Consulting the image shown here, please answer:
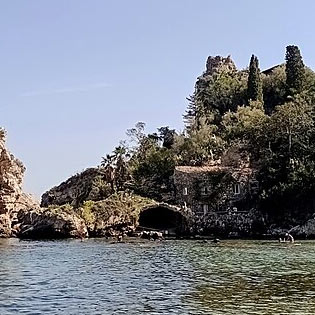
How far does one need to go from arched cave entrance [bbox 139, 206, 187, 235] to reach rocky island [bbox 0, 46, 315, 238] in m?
0.17

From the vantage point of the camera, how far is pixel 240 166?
82625mm

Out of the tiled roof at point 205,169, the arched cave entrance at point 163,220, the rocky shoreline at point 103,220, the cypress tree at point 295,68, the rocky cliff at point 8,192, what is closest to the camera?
the rocky shoreline at point 103,220

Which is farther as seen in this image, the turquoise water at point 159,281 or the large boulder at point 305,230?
the large boulder at point 305,230

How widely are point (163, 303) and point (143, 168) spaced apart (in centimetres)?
6799

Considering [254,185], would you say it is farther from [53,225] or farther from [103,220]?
[53,225]

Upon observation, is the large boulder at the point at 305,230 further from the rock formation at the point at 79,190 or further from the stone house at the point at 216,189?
the rock formation at the point at 79,190

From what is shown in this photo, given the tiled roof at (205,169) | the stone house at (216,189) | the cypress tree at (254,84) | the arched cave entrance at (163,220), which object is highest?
the cypress tree at (254,84)

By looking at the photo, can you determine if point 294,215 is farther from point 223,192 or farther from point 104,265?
point 104,265

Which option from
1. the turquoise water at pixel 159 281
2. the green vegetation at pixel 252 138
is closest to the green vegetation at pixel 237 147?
the green vegetation at pixel 252 138

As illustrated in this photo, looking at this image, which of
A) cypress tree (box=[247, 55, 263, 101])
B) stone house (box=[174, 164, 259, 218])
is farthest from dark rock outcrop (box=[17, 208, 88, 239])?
cypress tree (box=[247, 55, 263, 101])

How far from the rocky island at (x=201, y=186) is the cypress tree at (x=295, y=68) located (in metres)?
0.18

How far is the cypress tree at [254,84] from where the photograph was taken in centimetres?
10581

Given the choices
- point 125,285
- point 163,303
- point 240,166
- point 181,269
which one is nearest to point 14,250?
point 181,269

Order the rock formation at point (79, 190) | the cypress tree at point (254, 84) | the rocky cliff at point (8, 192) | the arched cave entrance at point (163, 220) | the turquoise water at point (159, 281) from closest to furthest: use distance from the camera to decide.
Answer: the turquoise water at point (159, 281) → the rocky cliff at point (8, 192) → the arched cave entrance at point (163, 220) → the rock formation at point (79, 190) → the cypress tree at point (254, 84)
